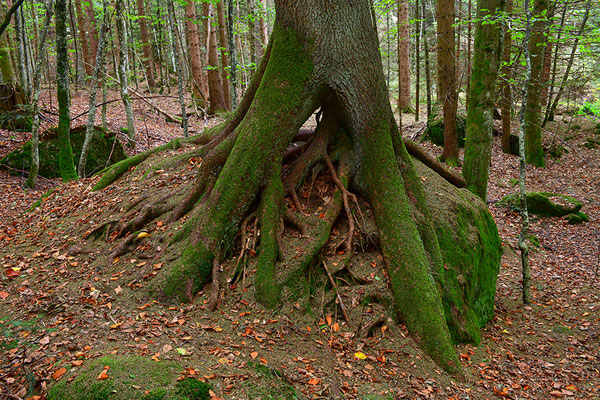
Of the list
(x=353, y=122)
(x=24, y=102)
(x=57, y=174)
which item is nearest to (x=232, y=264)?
(x=353, y=122)

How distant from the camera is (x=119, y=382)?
123 inches

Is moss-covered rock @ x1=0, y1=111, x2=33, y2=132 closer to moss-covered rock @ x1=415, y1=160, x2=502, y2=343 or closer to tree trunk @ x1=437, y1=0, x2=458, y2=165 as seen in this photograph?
moss-covered rock @ x1=415, y1=160, x2=502, y2=343

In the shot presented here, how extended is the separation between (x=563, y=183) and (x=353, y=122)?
12.4 m

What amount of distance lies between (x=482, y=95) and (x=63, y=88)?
29.9ft

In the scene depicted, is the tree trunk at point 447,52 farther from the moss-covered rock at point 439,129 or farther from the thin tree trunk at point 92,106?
the thin tree trunk at point 92,106

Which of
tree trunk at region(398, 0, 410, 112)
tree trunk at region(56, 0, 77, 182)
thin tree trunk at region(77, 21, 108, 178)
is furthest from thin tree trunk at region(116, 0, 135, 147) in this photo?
tree trunk at region(398, 0, 410, 112)

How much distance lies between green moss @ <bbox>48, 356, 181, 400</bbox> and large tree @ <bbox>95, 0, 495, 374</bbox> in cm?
135

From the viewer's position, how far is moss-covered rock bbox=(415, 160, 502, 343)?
555cm

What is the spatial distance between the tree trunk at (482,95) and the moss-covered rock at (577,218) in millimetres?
4601

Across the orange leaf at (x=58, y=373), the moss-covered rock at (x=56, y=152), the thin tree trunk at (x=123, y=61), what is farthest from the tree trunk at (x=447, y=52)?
the orange leaf at (x=58, y=373)

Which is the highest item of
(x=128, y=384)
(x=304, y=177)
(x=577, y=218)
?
(x=304, y=177)

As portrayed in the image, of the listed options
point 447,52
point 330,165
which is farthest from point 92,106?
point 447,52

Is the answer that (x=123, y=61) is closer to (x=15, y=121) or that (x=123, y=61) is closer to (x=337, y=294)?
(x=15, y=121)

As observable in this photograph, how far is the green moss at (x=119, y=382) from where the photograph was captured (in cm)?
306
